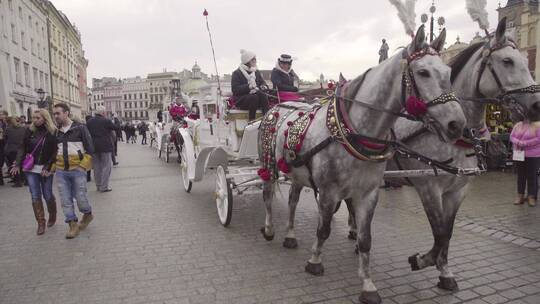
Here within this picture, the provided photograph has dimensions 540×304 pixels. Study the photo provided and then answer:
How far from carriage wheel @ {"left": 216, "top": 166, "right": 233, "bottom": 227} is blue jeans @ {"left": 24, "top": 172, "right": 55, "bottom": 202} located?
8.42 feet

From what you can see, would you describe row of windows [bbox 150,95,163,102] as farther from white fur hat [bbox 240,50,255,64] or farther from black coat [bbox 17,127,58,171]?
white fur hat [bbox 240,50,255,64]

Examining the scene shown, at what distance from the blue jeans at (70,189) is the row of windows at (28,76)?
29.0m

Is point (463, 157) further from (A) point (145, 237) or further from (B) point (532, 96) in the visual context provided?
(A) point (145, 237)

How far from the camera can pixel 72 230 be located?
5.85m

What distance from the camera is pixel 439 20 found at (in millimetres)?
10547

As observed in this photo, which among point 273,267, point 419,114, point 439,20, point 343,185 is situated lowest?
point 273,267

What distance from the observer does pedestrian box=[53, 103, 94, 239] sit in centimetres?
581

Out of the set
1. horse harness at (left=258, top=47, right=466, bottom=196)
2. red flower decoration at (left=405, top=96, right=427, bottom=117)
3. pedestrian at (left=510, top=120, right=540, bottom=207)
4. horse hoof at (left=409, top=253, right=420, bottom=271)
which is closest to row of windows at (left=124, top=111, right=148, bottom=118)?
pedestrian at (left=510, top=120, right=540, bottom=207)

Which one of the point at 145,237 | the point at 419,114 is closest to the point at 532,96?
the point at 419,114

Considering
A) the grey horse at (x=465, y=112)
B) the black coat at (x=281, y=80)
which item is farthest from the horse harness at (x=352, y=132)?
the black coat at (x=281, y=80)

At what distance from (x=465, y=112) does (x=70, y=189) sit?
5.37m

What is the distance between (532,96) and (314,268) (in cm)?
256

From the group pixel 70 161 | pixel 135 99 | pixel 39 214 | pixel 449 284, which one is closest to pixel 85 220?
pixel 39 214

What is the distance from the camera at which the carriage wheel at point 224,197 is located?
602 cm
